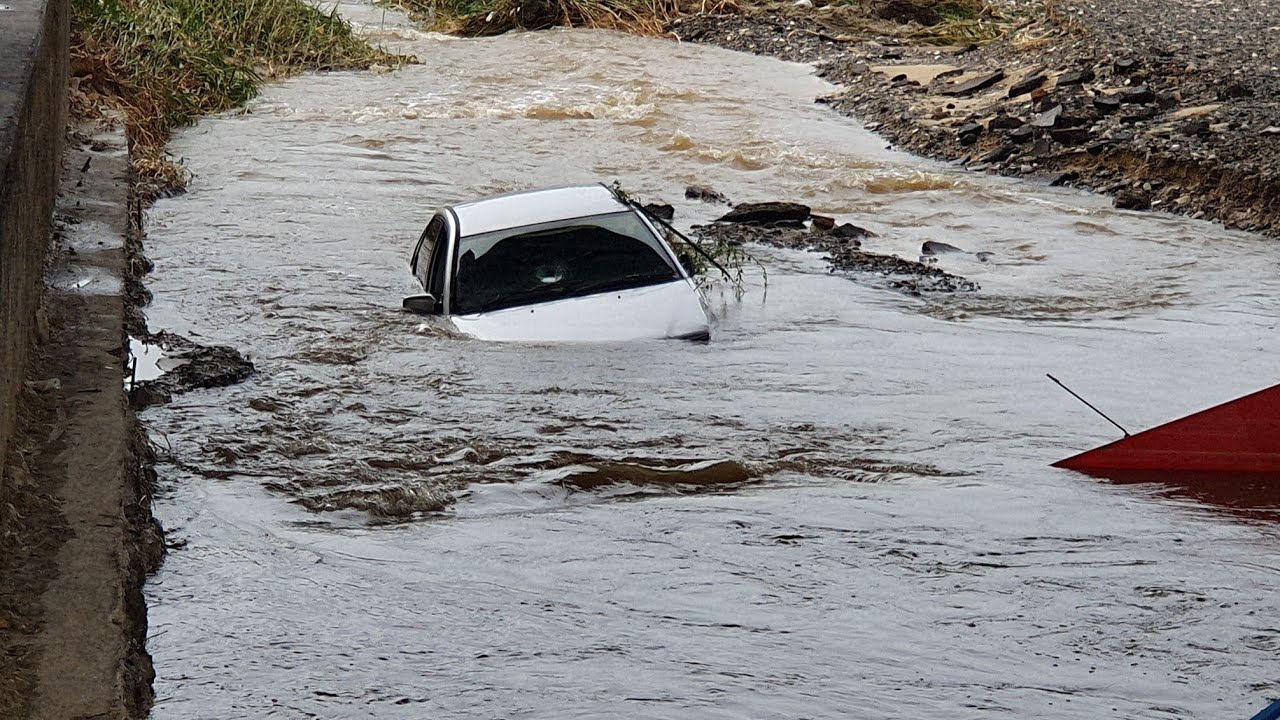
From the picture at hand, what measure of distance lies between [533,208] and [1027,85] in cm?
1232

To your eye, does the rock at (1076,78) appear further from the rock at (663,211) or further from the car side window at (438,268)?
the car side window at (438,268)

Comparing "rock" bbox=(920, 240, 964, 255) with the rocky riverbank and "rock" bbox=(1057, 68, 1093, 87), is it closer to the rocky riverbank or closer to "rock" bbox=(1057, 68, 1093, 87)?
the rocky riverbank

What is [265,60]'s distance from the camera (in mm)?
25312

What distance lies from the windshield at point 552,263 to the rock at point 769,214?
5162mm

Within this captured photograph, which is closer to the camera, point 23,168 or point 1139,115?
point 23,168

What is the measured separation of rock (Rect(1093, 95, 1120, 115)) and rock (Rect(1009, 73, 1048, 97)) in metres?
1.78

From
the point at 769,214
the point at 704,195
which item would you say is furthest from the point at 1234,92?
the point at 769,214

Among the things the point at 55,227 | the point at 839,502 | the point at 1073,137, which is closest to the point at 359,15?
the point at 1073,137

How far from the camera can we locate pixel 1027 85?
2053 cm

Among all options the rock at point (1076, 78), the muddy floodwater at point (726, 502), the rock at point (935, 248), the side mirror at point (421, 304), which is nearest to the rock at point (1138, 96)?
the rock at point (1076, 78)

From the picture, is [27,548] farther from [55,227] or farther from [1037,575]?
[55,227]

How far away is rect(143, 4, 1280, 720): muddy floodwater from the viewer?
5.46 metres

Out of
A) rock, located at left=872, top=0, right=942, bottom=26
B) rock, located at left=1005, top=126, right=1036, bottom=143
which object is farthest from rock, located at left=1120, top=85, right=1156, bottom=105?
rock, located at left=872, top=0, right=942, bottom=26

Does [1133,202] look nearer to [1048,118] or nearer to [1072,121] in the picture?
[1072,121]
